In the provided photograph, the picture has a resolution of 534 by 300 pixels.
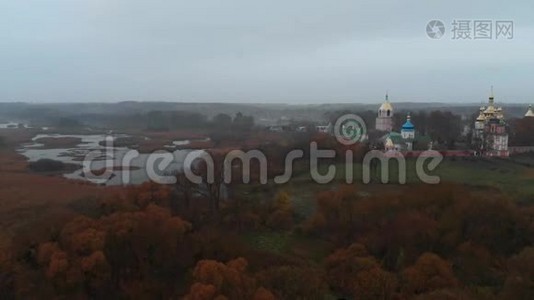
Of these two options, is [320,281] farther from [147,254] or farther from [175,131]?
[175,131]

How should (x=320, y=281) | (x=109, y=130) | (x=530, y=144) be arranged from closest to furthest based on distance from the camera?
(x=320, y=281), (x=530, y=144), (x=109, y=130)

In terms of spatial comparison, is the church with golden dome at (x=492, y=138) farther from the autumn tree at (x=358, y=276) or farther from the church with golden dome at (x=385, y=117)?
the autumn tree at (x=358, y=276)

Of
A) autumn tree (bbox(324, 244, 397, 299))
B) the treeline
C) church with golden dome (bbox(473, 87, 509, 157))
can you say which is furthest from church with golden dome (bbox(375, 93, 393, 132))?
autumn tree (bbox(324, 244, 397, 299))

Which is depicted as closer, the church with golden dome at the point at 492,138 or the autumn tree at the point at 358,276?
the autumn tree at the point at 358,276

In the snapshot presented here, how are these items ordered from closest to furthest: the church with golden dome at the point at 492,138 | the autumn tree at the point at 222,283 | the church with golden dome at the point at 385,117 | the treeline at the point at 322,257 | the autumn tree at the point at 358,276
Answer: the autumn tree at the point at 222,283
the treeline at the point at 322,257
the autumn tree at the point at 358,276
the church with golden dome at the point at 492,138
the church with golden dome at the point at 385,117

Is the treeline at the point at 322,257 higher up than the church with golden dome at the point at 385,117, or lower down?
lower down

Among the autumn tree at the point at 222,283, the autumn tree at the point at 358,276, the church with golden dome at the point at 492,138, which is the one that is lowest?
the autumn tree at the point at 358,276

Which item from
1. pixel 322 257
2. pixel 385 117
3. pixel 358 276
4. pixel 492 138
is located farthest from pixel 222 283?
pixel 385 117

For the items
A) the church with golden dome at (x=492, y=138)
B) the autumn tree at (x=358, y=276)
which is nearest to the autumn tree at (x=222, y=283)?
the autumn tree at (x=358, y=276)

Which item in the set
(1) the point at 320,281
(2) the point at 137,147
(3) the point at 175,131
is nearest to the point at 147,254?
(1) the point at 320,281
